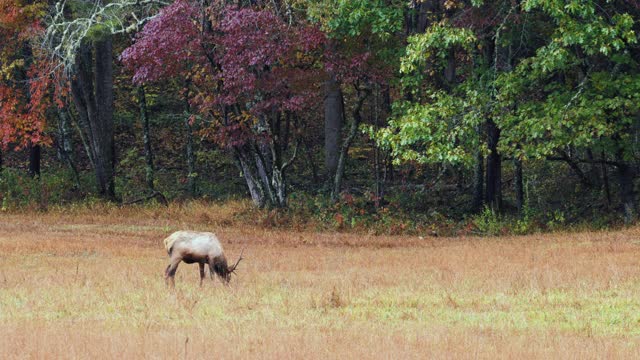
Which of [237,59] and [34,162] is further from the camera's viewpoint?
[34,162]

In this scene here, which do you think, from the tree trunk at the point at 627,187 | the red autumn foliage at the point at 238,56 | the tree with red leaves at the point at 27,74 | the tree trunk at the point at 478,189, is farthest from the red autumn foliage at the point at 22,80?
the tree trunk at the point at 627,187

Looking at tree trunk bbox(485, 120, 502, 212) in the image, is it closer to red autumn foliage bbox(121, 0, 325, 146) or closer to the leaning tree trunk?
red autumn foliage bbox(121, 0, 325, 146)

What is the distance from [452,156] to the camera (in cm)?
2547

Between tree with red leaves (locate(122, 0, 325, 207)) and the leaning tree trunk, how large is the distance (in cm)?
513

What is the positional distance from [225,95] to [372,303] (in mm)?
15763

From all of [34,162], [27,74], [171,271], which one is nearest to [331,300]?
[171,271]

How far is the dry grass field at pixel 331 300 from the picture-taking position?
35.3 feet

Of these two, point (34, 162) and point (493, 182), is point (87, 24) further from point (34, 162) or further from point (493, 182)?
point (493, 182)

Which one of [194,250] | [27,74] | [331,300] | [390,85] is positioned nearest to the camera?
[331,300]

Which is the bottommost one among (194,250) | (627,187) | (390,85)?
(194,250)

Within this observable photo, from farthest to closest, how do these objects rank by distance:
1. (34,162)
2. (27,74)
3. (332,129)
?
(34,162) < (332,129) < (27,74)

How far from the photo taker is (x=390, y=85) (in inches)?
1175

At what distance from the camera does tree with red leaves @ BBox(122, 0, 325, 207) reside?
1073 inches

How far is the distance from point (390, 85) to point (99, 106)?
12370 mm
